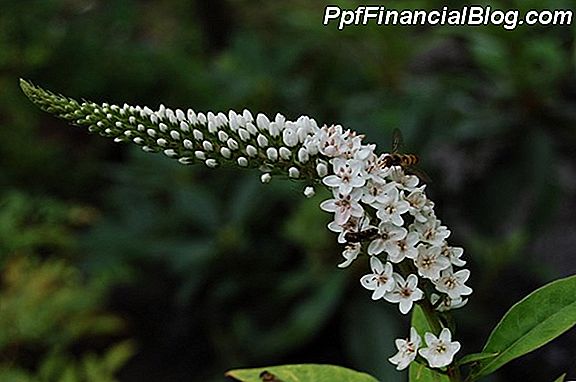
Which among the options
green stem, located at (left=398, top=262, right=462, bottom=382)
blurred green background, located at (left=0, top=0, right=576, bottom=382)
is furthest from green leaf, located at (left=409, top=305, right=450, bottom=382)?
blurred green background, located at (left=0, top=0, right=576, bottom=382)

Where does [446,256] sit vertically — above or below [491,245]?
above

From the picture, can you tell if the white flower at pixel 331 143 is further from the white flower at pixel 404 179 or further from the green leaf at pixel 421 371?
the green leaf at pixel 421 371

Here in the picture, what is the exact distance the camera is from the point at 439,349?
100 centimetres

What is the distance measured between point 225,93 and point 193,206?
62 centimetres

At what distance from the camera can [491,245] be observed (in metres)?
2.80

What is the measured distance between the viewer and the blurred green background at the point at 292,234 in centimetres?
264

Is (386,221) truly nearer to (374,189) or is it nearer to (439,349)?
(374,189)

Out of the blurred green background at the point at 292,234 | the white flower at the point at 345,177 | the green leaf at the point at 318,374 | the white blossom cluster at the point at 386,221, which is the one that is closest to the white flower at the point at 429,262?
the white blossom cluster at the point at 386,221

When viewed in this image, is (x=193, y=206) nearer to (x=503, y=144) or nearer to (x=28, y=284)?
(x=28, y=284)

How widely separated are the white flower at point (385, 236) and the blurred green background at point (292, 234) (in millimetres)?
1503

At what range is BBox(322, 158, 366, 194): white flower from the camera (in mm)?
930

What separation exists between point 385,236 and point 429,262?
58 mm

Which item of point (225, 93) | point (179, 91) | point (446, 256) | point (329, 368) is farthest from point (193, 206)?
point (446, 256)

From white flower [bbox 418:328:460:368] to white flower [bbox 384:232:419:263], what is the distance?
0.36ft
